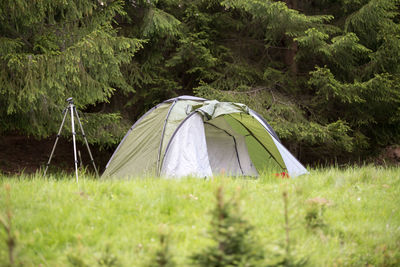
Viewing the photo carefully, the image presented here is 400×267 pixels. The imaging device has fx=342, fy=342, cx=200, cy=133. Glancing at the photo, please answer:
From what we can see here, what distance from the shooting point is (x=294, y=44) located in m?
10.0

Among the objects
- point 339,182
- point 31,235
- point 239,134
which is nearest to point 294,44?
point 239,134

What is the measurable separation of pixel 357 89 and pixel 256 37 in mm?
3757

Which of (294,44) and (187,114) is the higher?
(294,44)

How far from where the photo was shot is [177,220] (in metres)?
3.10

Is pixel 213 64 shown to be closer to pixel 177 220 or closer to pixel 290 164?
pixel 290 164

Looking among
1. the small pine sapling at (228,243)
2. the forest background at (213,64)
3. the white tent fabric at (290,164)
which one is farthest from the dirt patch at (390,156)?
the small pine sapling at (228,243)

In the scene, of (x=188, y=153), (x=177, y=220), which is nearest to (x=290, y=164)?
(x=188, y=153)

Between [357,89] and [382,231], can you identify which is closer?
[382,231]

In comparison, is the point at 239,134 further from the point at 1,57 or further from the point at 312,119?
the point at 1,57

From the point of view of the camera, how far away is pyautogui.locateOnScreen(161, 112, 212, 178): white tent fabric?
5.59 meters

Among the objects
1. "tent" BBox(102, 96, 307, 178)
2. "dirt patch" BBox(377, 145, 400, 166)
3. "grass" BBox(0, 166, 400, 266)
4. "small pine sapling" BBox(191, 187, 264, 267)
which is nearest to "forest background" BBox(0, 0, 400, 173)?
"dirt patch" BBox(377, 145, 400, 166)

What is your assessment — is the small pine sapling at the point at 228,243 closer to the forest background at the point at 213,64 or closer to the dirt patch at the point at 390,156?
the forest background at the point at 213,64

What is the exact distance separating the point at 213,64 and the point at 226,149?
2957mm

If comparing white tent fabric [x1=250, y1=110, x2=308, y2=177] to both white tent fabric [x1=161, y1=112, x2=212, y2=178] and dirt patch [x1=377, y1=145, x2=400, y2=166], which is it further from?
dirt patch [x1=377, y1=145, x2=400, y2=166]
